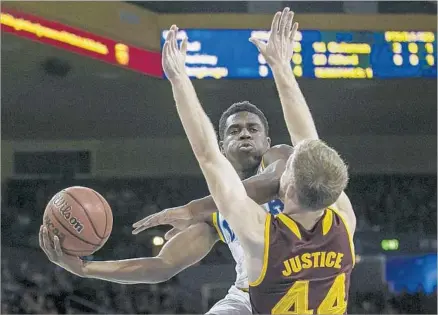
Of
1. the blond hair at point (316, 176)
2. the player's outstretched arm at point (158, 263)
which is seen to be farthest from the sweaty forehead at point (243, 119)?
the blond hair at point (316, 176)

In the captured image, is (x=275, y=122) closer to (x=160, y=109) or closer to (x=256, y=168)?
(x=160, y=109)

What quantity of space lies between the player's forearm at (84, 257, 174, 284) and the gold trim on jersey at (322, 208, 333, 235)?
1.03m

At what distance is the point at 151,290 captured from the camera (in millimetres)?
8312

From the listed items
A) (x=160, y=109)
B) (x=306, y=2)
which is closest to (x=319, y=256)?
(x=306, y=2)

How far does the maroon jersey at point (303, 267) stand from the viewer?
2203mm

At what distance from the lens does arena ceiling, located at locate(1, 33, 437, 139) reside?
311 inches

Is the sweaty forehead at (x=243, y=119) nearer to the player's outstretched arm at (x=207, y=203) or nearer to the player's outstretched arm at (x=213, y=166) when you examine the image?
the player's outstretched arm at (x=207, y=203)

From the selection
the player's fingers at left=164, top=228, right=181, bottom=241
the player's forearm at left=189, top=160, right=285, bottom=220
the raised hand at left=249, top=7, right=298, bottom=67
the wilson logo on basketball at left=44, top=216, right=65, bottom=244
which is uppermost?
the raised hand at left=249, top=7, right=298, bottom=67

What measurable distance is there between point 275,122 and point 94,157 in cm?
231

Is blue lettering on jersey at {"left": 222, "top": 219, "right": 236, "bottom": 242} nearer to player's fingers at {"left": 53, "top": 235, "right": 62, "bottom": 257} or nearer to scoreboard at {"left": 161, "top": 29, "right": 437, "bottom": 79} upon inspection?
player's fingers at {"left": 53, "top": 235, "right": 62, "bottom": 257}

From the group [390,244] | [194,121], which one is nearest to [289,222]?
[194,121]

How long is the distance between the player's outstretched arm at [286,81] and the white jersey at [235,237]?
0.75 meters

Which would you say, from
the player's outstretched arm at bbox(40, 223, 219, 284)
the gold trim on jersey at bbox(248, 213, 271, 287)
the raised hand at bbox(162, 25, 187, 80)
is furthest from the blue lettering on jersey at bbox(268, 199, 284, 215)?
the raised hand at bbox(162, 25, 187, 80)

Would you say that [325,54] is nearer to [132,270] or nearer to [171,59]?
[132,270]
